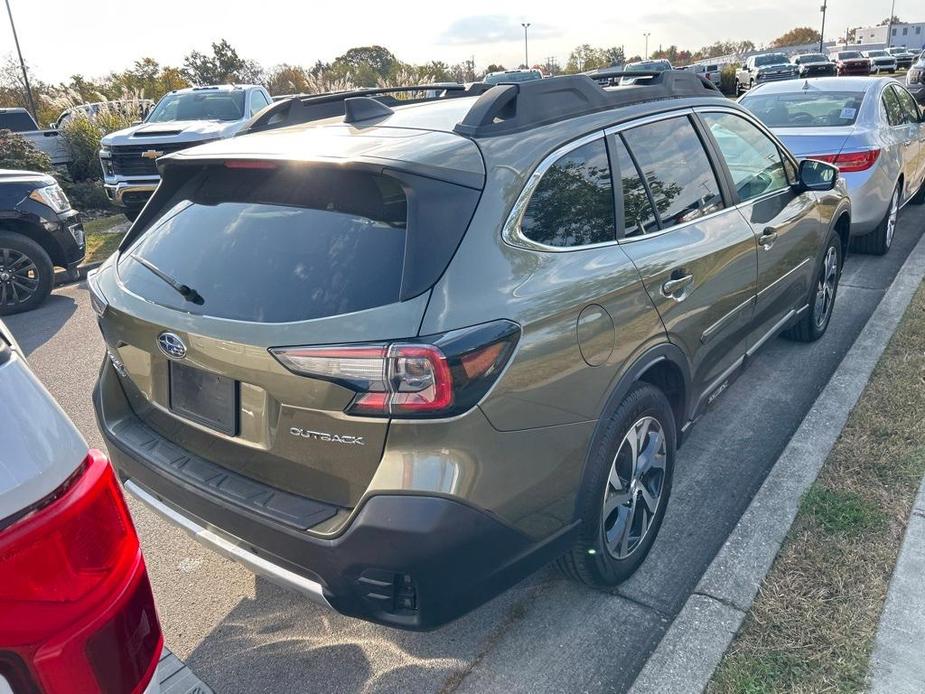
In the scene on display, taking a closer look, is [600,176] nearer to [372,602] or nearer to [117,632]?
[372,602]

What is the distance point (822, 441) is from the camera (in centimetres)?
376

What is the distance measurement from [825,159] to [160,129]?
9.19 meters

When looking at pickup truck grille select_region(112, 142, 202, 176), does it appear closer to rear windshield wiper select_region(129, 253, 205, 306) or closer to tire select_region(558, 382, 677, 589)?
rear windshield wiper select_region(129, 253, 205, 306)

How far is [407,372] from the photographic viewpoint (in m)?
2.04

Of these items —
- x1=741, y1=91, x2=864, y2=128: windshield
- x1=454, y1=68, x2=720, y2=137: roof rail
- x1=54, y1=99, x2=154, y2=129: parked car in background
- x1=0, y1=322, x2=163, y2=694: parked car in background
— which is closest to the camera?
x1=0, y1=322, x2=163, y2=694: parked car in background

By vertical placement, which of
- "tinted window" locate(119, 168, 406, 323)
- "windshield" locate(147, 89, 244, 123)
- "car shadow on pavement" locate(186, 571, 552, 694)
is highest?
"windshield" locate(147, 89, 244, 123)

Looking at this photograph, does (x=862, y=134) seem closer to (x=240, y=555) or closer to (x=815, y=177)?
(x=815, y=177)

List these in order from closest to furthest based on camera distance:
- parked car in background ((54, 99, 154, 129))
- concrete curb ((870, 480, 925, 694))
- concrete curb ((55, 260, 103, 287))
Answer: concrete curb ((870, 480, 925, 694))
concrete curb ((55, 260, 103, 287))
parked car in background ((54, 99, 154, 129))

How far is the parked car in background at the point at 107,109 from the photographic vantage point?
55.8ft

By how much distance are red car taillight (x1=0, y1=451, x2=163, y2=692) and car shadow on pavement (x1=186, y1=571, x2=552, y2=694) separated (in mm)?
1226

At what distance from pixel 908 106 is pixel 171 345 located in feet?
27.2

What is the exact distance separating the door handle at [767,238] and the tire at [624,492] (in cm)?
127

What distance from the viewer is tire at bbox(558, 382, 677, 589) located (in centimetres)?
262

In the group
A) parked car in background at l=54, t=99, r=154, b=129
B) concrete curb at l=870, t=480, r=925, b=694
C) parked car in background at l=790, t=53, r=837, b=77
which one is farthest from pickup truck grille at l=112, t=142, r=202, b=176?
parked car in background at l=790, t=53, r=837, b=77
